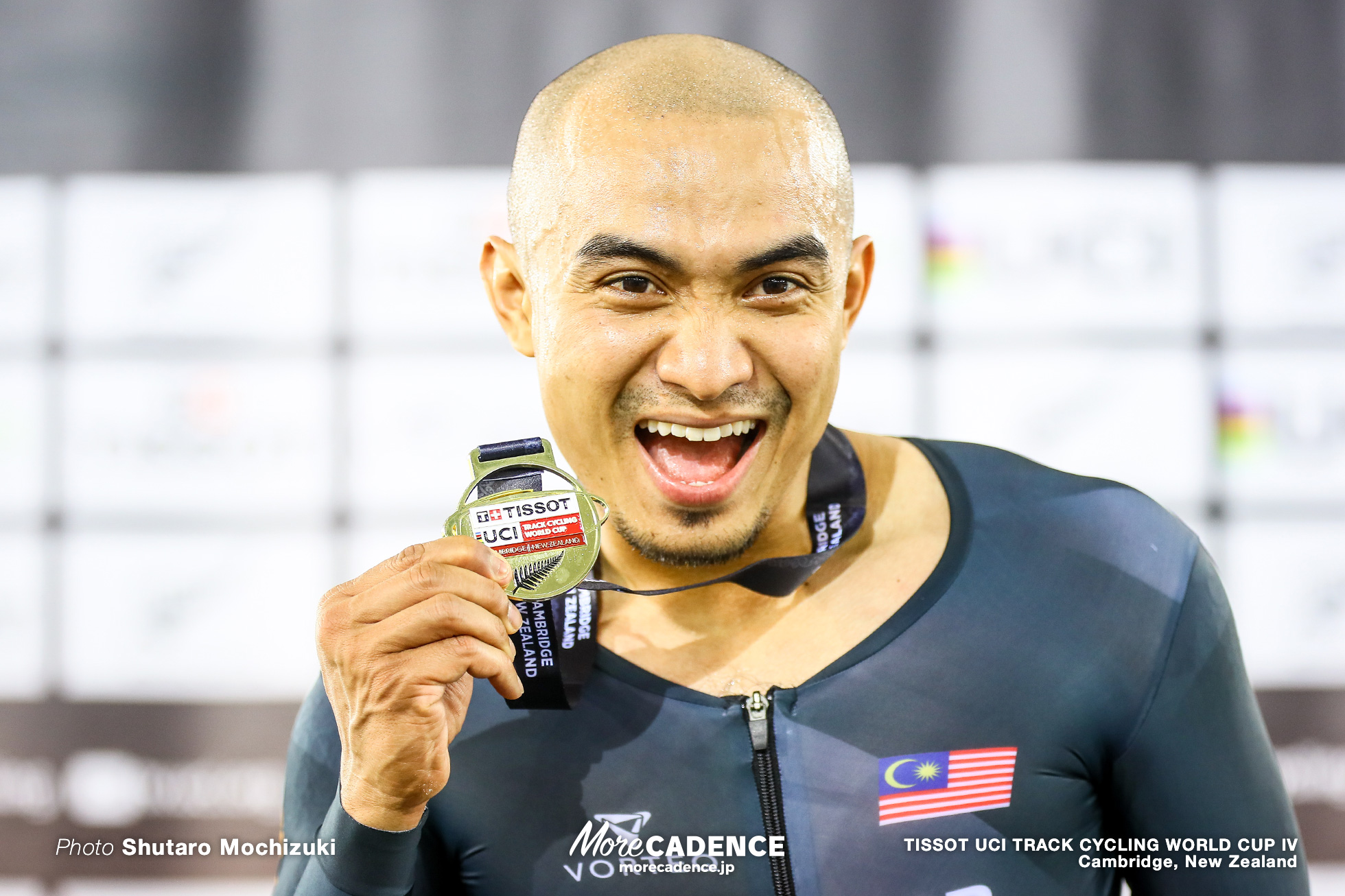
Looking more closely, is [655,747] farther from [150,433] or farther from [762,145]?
[150,433]

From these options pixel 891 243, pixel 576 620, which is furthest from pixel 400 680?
pixel 891 243

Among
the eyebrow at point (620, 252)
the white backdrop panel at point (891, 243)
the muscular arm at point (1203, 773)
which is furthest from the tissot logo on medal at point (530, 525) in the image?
the white backdrop panel at point (891, 243)

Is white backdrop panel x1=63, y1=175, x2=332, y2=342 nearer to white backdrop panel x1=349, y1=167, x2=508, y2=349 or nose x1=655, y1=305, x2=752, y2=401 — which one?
white backdrop panel x1=349, y1=167, x2=508, y2=349

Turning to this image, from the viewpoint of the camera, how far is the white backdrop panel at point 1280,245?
6.41 ft

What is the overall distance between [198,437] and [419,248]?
1.97ft

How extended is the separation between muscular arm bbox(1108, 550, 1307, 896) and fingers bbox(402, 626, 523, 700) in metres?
0.72

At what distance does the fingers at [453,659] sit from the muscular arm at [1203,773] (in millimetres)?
720

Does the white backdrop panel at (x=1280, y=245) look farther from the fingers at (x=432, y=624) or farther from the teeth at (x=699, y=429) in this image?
the fingers at (x=432, y=624)

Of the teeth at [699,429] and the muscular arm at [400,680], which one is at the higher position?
the teeth at [699,429]

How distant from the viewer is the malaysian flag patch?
107 cm

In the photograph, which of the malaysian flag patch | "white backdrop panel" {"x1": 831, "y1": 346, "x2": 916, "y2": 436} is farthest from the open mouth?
"white backdrop panel" {"x1": 831, "y1": 346, "x2": 916, "y2": 436}

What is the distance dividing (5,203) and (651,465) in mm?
1800

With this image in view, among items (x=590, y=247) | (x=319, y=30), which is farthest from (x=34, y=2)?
(x=590, y=247)

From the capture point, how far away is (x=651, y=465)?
1.04m
